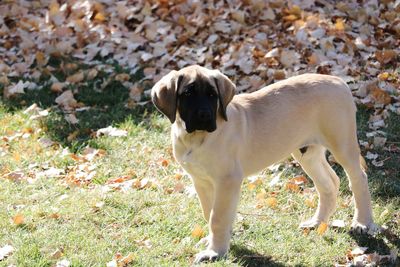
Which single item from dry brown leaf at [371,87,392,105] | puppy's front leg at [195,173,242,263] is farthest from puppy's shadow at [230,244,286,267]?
dry brown leaf at [371,87,392,105]

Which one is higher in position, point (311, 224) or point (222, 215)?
point (222, 215)

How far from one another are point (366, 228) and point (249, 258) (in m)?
0.92

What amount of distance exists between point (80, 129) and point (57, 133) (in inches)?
9.2

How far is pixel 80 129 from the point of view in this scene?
7129 millimetres

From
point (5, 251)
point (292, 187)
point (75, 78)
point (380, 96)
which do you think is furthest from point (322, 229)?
point (75, 78)

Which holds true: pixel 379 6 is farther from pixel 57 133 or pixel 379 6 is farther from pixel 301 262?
pixel 301 262

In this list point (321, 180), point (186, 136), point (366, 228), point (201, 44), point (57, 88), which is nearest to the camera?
point (186, 136)

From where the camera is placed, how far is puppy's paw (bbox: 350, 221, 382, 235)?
5.01 metres

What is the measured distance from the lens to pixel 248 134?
4.91 m

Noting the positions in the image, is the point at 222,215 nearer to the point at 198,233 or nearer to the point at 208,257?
Result: the point at 208,257

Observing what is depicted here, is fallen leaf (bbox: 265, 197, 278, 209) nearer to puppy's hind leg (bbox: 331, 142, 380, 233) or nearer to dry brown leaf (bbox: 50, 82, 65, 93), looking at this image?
puppy's hind leg (bbox: 331, 142, 380, 233)

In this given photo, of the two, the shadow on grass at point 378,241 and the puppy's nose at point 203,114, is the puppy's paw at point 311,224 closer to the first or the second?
the shadow on grass at point 378,241

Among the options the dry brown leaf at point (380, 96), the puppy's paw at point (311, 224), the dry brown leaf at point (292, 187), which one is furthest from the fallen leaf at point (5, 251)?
the dry brown leaf at point (380, 96)

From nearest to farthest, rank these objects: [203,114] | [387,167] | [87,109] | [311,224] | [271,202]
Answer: [203,114]
[311,224]
[271,202]
[387,167]
[87,109]
